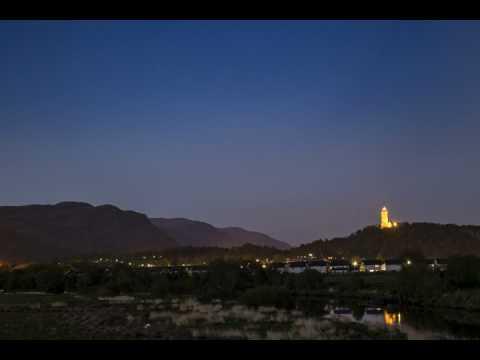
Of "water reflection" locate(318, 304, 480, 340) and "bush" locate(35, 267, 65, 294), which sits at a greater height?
"bush" locate(35, 267, 65, 294)

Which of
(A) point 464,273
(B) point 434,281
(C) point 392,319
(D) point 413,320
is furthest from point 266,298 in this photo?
(A) point 464,273

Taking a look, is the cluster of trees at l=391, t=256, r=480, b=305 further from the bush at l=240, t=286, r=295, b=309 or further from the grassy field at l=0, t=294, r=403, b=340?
the grassy field at l=0, t=294, r=403, b=340

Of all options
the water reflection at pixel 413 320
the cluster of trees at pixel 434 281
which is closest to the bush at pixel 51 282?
the water reflection at pixel 413 320

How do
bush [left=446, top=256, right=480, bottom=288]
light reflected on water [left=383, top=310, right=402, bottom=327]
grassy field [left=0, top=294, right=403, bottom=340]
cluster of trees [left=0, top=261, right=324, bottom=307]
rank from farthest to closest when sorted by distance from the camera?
cluster of trees [left=0, top=261, right=324, bottom=307] → bush [left=446, top=256, right=480, bottom=288] → light reflected on water [left=383, top=310, right=402, bottom=327] → grassy field [left=0, top=294, right=403, bottom=340]

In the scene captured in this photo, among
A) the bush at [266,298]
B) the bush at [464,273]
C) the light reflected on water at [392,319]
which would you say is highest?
the bush at [464,273]

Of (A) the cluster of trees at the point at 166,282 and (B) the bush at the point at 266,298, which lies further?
(A) the cluster of trees at the point at 166,282

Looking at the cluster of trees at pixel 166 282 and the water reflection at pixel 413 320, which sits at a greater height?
the cluster of trees at pixel 166 282

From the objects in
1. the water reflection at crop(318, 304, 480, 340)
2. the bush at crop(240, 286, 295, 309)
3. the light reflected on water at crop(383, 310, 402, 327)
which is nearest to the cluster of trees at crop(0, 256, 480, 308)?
the bush at crop(240, 286, 295, 309)

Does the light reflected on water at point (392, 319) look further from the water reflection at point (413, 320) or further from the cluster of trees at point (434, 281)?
the cluster of trees at point (434, 281)

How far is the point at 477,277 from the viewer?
3516cm

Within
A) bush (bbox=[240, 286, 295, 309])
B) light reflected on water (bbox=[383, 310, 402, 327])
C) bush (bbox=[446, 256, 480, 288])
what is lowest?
light reflected on water (bbox=[383, 310, 402, 327])
